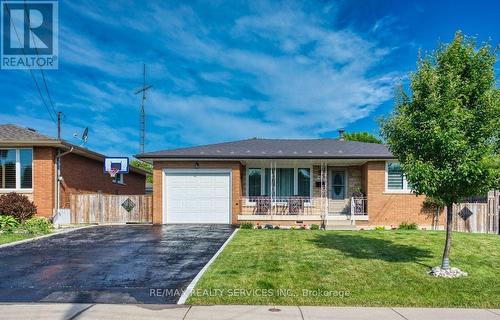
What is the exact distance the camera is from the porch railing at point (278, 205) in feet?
61.3

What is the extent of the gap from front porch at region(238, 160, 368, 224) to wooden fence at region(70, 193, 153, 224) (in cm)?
470

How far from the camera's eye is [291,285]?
23.7 feet

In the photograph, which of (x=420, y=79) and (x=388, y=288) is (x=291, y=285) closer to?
(x=388, y=288)

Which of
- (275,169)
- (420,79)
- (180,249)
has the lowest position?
(180,249)

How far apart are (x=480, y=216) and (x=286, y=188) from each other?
8.69 metres

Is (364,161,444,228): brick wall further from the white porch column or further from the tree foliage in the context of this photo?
the tree foliage

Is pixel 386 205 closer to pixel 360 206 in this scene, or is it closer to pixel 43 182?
pixel 360 206

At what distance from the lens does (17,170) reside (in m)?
17.6

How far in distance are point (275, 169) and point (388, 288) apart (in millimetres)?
11722

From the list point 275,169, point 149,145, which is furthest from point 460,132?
point 149,145

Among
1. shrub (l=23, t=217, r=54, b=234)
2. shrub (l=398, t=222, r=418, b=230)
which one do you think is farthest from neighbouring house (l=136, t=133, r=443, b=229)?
shrub (l=23, t=217, r=54, b=234)

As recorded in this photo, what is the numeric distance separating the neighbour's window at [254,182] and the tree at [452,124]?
11.7 m

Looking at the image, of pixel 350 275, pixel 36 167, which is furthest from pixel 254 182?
pixel 350 275

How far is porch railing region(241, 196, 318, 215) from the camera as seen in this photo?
61.3 ft
